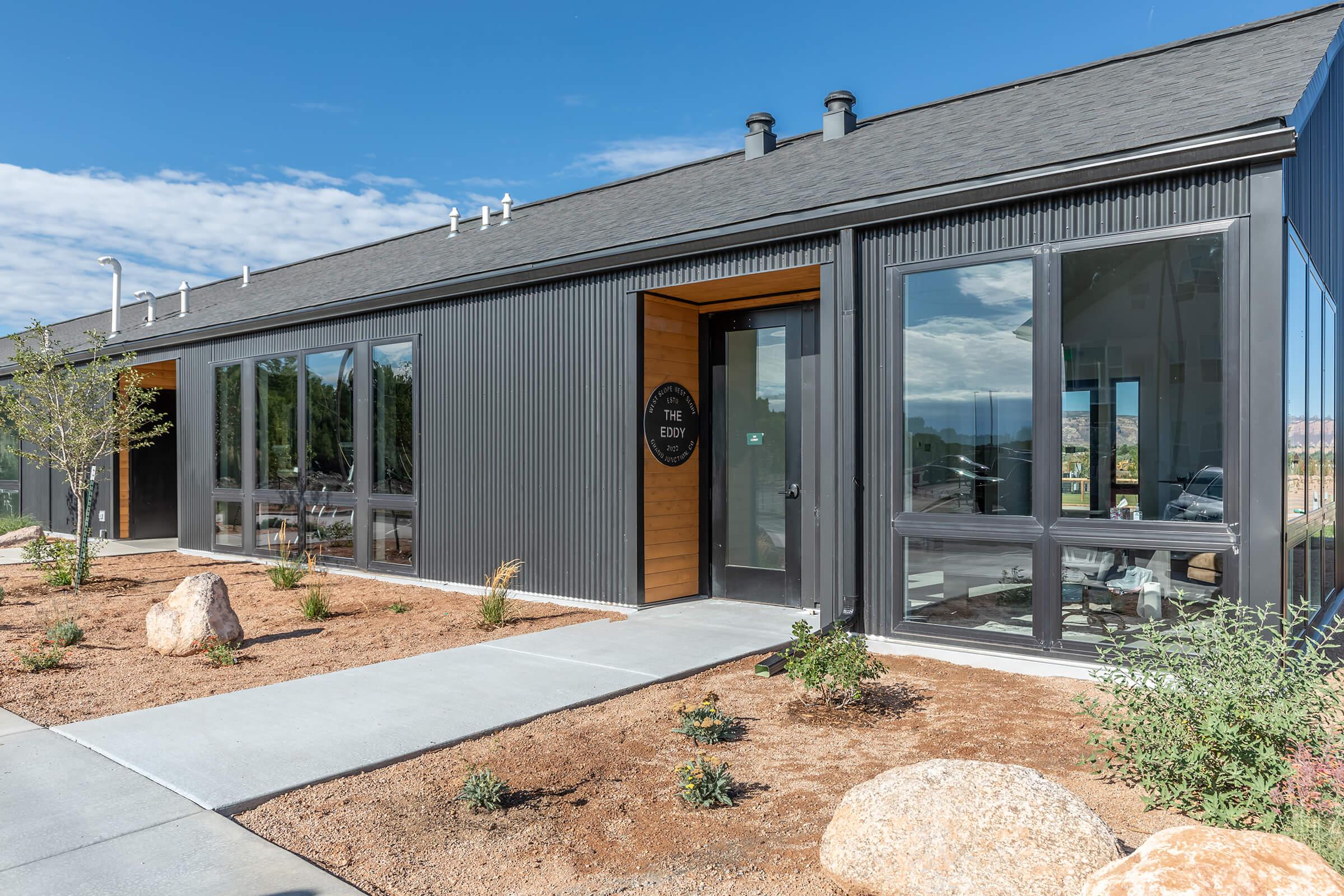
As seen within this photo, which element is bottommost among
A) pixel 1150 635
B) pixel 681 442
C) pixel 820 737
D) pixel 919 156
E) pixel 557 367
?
pixel 820 737

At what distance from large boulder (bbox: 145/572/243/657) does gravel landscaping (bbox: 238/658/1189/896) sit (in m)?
3.37

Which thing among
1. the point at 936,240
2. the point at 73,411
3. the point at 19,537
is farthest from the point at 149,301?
the point at 936,240

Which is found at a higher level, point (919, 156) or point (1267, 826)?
point (919, 156)

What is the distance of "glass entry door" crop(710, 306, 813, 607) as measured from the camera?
335 inches

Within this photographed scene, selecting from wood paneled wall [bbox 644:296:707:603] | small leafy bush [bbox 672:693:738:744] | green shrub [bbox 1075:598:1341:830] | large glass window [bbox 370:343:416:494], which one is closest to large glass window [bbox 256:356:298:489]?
large glass window [bbox 370:343:416:494]

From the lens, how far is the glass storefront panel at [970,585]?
607 cm

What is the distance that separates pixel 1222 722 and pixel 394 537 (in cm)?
936

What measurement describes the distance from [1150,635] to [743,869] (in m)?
2.17

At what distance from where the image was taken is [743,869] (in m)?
3.06

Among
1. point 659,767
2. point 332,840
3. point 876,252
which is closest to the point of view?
point 332,840

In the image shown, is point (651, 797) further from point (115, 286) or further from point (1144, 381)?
point (115, 286)

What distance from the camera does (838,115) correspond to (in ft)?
30.6

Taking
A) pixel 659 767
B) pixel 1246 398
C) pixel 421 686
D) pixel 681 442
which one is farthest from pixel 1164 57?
pixel 421 686

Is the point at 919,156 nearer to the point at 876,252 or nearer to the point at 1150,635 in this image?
the point at 876,252
